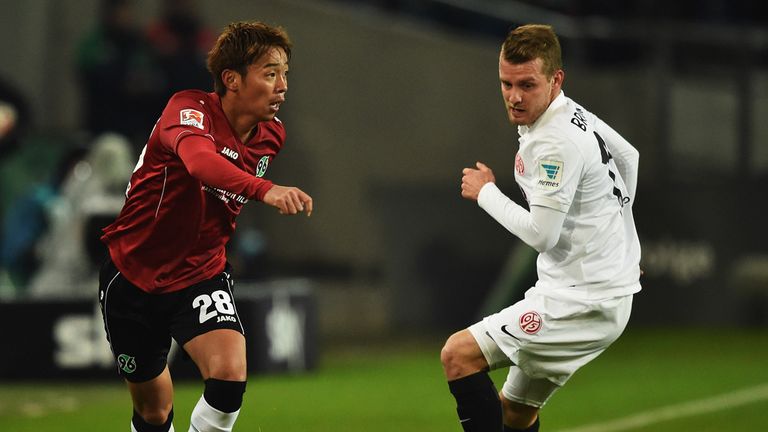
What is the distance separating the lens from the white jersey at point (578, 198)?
558 cm

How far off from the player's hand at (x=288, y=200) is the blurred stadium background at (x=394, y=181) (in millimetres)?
5505

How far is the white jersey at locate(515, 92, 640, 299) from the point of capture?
5578 millimetres

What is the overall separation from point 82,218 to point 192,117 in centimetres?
696

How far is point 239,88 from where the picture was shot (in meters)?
5.79

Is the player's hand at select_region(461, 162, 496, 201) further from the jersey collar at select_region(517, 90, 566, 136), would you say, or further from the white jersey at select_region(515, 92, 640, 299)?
the jersey collar at select_region(517, 90, 566, 136)

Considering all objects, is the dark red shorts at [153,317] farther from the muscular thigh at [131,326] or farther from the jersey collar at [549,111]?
the jersey collar at [549,111]

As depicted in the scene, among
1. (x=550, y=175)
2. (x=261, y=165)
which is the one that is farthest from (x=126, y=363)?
(x=550, y=175)

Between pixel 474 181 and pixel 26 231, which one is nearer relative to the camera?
pixel 474 181

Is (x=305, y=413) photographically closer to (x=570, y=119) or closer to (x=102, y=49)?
(x=570, y=119)

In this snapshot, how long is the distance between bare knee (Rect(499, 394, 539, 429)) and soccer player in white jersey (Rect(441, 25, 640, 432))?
285 mm

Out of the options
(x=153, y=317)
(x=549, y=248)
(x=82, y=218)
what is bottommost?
(x=82, y=218)

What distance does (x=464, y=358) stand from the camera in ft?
19.2

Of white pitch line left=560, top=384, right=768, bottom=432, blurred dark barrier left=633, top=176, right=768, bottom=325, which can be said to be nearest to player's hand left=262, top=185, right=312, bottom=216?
white pitch line left=560, top=384, right=768, bottom=432

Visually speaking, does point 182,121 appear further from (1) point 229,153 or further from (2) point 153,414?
(2) point 153,414
